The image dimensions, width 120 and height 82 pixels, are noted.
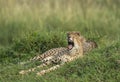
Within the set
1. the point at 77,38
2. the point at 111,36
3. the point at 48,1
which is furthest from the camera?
the point at 48,1

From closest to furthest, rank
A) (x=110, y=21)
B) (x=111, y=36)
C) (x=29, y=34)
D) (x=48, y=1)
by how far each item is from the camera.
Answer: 1. (x=29, y=34)
2. (x=111, y=36)
3. (x=110, y=21)
4. (x=48, y=1)

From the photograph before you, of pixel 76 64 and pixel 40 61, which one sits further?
pixel 40 61

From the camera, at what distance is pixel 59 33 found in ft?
33.4

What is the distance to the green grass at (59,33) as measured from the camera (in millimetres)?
7234

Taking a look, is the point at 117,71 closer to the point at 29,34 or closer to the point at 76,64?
the point at 76,64

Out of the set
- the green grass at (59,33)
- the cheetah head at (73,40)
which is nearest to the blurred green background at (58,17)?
the green grass at (59,33)

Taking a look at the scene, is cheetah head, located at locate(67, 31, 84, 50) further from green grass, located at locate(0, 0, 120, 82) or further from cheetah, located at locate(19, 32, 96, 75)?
green grass, located at locate(0, 0, 120, 82)

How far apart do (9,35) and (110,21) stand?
8.66 feet

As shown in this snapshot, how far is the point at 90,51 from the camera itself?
8.34 metres

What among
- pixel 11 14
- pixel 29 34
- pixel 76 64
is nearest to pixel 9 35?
pixel 11 14

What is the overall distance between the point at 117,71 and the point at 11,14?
685cm

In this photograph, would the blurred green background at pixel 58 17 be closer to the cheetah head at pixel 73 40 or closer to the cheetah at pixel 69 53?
the cheetah at pixel 69 53

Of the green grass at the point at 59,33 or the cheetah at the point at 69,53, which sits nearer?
the green grass at the point at 59,33

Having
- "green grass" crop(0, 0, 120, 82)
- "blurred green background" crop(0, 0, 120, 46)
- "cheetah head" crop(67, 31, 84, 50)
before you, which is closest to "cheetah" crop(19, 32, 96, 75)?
"cheetah head" crop(67, 31, 84, 50)
